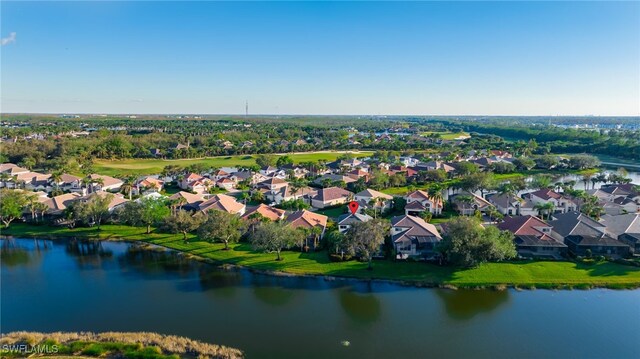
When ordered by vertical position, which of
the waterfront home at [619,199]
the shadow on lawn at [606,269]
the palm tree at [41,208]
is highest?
the waterfront home at [619,199]

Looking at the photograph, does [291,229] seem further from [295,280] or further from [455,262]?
[455,262]

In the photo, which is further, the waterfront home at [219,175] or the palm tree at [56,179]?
the waterfront home at [219,175]

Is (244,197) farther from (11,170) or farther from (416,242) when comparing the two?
(11,170)

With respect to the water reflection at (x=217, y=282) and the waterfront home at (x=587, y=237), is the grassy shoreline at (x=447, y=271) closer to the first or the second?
the water reflection at (x=217, y=282)

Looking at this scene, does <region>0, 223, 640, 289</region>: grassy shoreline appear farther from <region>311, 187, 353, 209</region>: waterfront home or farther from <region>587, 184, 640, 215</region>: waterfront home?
<region>311, 187, 353, 209</region>: waterfront home

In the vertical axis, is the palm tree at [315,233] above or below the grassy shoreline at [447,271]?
above

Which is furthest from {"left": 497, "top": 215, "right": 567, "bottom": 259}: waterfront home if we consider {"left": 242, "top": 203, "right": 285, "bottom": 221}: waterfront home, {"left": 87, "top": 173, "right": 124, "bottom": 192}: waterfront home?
{"left": 87, "top": 173, "right": 124, "bottom": 192}: waterfront home

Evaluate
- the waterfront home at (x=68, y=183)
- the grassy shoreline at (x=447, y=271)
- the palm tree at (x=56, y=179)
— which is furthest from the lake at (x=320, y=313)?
the palm tree at (x=56, y=179)
